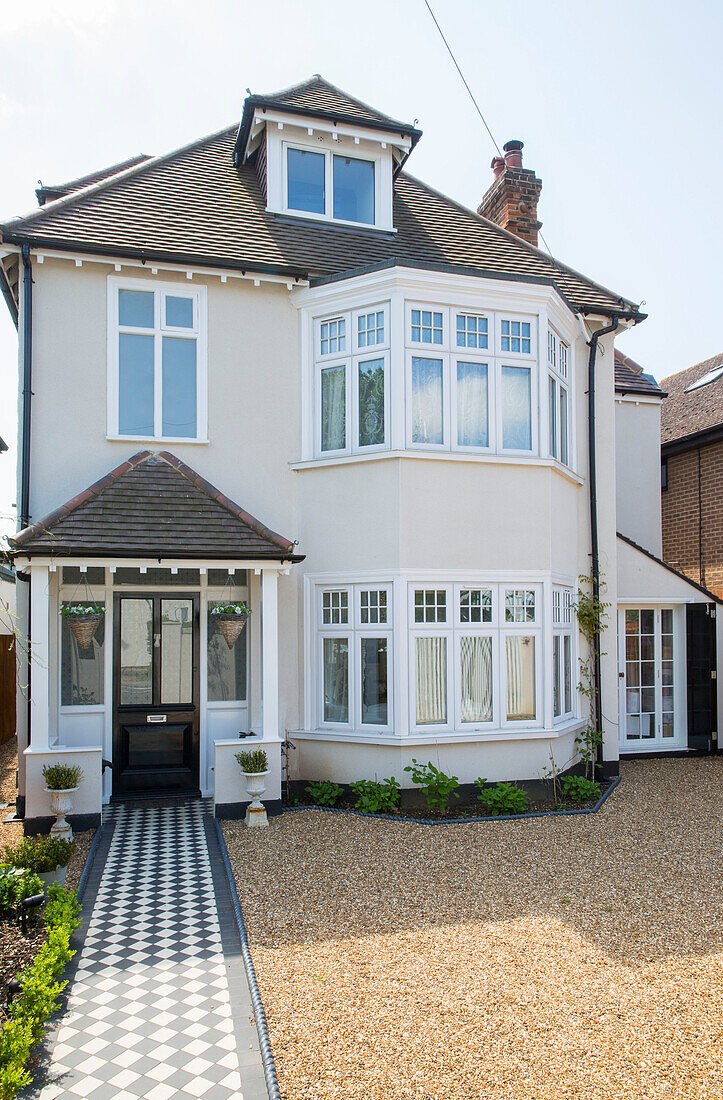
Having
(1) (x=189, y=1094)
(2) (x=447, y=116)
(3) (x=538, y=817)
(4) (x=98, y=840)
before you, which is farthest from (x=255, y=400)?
(1) (x=189, y=1094)

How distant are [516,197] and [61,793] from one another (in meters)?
12.4

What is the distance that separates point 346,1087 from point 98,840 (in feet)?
16.7

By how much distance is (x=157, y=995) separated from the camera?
5.04 metres

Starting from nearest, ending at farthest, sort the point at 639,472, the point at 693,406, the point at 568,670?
the point at 568,670
the point at 639,472
the point at 693,406

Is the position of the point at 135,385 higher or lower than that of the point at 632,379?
lower

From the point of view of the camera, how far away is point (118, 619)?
10062 millimetres

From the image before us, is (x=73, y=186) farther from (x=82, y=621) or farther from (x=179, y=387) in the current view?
(x=82, y=621)

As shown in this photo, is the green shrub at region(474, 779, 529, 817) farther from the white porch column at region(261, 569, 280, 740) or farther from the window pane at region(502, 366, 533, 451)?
the window pane at region(502, 366, 533, 451)

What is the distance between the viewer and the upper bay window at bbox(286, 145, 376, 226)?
11797 millimetres

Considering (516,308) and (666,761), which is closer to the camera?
(516,308)

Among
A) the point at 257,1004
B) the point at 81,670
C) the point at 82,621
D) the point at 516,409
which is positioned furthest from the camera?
the point at 516,409

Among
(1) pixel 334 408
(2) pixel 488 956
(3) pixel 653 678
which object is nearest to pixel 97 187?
(1) pixel 334 408

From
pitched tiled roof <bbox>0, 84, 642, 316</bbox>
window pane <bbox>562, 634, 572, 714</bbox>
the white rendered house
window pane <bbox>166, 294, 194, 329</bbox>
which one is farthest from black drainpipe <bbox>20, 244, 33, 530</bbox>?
window pane <bbox>562, 634, 572, 714</bbox>

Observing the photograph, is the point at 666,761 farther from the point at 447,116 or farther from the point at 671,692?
the point at 447,116
